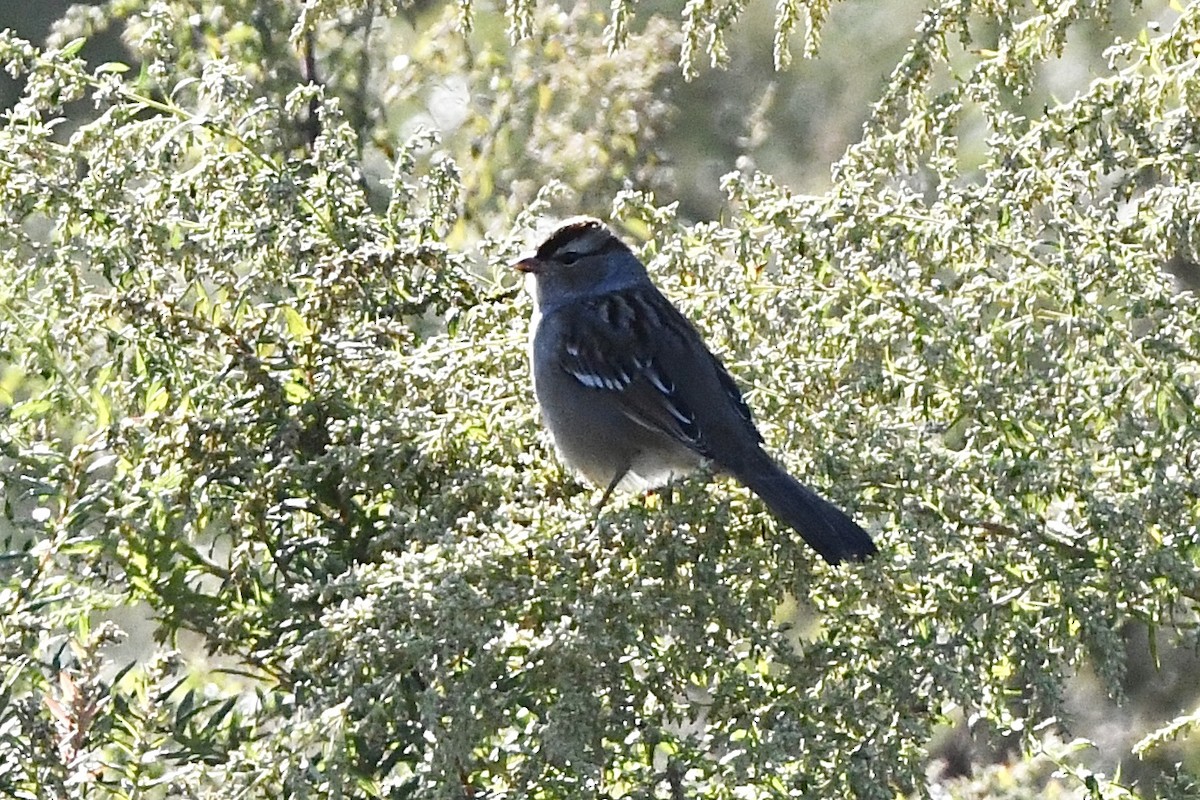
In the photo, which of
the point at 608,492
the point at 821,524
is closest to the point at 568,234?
the point at 608,492

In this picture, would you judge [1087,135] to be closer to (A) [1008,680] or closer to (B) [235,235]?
(A) [1008,680]

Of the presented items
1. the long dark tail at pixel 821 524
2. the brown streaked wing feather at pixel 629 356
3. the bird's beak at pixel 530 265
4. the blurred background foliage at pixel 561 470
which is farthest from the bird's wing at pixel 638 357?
the long dark tail at pixel 821 524

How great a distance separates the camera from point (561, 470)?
260cm

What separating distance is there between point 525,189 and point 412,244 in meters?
2.06

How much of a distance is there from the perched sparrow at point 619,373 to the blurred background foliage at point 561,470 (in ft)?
1.11

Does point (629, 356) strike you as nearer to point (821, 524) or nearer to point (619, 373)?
point (619, 373)

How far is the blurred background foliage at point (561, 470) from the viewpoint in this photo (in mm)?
1886

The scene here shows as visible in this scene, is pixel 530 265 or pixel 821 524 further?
A: pixel 530 265

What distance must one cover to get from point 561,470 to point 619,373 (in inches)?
47.7

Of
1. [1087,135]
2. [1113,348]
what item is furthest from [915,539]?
[1087,135]

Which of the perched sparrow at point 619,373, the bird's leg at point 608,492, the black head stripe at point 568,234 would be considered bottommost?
the bird's leg at point 608,492

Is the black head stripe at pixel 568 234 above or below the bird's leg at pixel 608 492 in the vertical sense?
above

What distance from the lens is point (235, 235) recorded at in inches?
94.9

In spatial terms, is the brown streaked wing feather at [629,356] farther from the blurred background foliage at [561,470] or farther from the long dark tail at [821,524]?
the long dark tail at [821,524]
